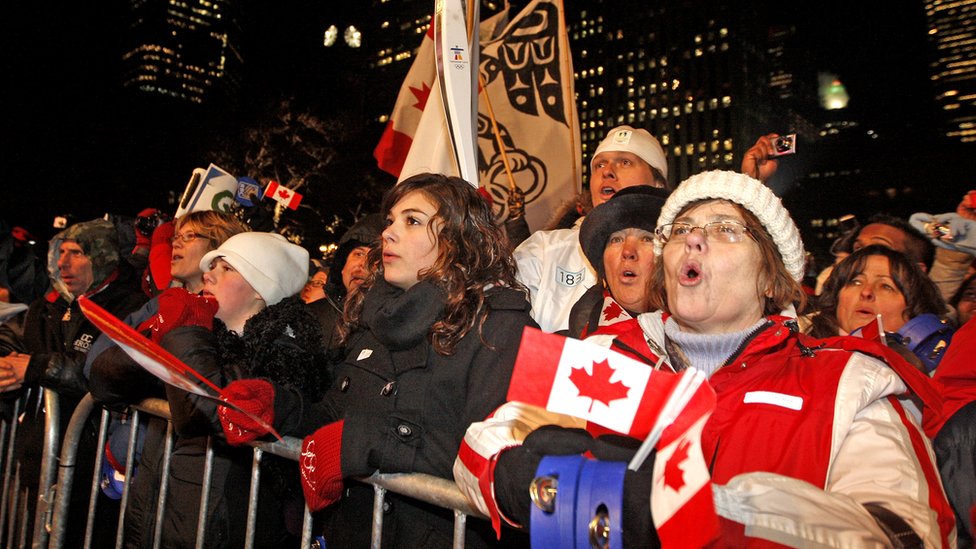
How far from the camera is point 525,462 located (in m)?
1.44

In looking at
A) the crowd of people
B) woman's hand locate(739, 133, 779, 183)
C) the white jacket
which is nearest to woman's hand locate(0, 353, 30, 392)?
the crowd of people

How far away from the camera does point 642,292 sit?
10.2 feet

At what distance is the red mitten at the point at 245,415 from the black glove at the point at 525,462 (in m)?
1.15

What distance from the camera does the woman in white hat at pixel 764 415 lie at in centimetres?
113

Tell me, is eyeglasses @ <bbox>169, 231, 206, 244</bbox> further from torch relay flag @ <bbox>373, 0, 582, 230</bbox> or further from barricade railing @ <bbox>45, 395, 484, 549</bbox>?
→ torch relay flag @ <bbox>373, 0, 582, 230</bbox>

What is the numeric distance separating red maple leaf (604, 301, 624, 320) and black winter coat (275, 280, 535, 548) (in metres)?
0.55

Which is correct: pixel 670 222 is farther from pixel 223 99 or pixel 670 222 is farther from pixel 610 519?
pixel 223 99

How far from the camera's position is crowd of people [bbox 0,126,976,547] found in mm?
1398

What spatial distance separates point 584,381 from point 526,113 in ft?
16.1

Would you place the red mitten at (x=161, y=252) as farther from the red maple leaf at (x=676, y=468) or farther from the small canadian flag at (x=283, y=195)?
the red maple leaf at (x=676, y=468)

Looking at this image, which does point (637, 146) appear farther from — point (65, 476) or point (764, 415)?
point (65, 476)

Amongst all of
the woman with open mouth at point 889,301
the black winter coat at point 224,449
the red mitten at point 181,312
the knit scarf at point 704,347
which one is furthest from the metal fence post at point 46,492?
the woman with open mouth at point 889,301

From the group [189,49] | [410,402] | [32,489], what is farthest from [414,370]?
[189,49]

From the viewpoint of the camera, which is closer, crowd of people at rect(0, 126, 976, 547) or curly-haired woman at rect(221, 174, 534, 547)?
crowd of people at rect(0, 126, 976, 547)
